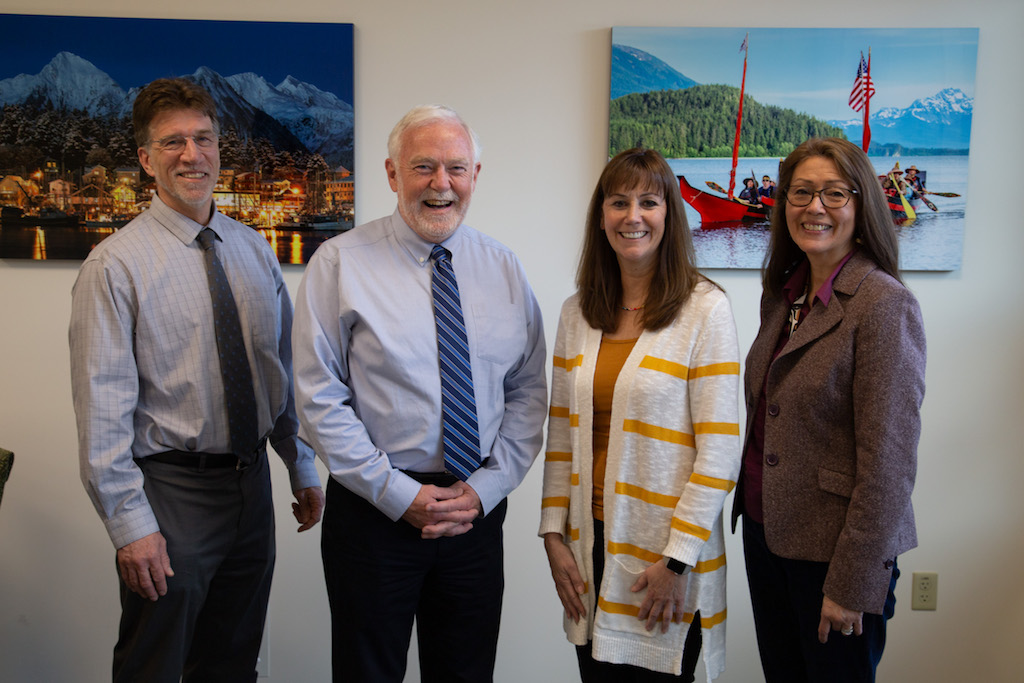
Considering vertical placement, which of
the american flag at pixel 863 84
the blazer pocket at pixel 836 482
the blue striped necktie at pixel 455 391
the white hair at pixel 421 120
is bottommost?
the blazer pocket at pixel 836 482

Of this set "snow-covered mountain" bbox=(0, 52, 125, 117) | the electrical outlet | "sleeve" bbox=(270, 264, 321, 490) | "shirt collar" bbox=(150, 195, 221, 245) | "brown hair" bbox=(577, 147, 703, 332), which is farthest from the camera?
the electrical outlet

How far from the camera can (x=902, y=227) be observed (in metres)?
2.59

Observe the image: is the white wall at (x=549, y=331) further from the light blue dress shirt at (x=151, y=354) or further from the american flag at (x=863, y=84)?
the light blue dress shirt at (x=151, y=354)

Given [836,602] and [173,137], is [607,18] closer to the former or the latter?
[173,137]

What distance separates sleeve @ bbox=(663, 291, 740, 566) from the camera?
4.91ft

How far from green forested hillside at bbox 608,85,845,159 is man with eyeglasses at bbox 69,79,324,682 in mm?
1395

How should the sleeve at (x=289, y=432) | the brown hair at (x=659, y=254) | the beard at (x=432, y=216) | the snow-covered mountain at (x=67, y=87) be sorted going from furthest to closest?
the snow-covered mountain at (x=67, y=87) < the sleeve at (x=289, y=432) < the beard at (x=432, y=216) < the brown hair at (x=659, y=254)

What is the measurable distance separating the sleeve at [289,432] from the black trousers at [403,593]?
36 centimetres

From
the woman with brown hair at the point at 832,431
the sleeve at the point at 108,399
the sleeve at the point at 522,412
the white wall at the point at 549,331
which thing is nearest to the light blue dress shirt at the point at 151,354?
the sleeve at the point at 108,399

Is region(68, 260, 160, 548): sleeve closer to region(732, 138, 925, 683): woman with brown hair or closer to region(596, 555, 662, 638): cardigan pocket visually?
region(596, 555, 662, 638): cardigan pocket

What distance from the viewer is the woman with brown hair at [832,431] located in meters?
1.42

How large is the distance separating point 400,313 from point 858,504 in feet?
3.43

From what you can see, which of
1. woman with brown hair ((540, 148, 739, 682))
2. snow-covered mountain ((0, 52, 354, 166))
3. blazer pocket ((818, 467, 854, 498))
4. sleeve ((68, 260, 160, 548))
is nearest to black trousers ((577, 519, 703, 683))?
woman with brown hair ((540, 148, 739, 682))

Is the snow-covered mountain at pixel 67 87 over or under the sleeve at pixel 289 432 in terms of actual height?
over
